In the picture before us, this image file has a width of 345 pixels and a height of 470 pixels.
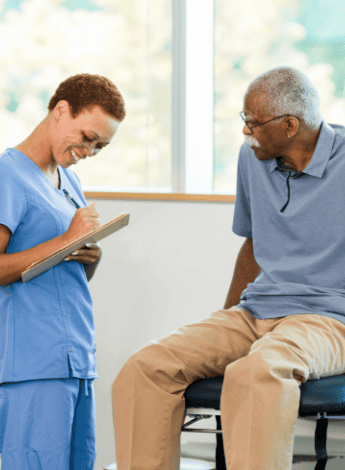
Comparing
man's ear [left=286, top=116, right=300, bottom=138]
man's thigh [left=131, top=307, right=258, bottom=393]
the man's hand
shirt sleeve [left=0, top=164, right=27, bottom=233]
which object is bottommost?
man's thigh [left=131, top=307, right=258, bottom=393]

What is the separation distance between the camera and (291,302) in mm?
1451

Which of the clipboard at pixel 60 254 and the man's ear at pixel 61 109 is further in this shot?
the man's ear at pixel 61 109

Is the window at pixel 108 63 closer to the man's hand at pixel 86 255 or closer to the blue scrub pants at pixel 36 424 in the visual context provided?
the man's hand at pixel 86 255

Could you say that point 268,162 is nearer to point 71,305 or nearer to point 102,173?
A: point 71,305

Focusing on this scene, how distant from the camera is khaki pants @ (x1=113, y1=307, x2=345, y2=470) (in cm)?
112

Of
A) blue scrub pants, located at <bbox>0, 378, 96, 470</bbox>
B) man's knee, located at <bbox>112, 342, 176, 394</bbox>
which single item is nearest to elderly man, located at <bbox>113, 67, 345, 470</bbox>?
man's knee, located at <bbox>112, 342, 176, 394</bbox>

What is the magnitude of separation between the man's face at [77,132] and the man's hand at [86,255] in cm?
23

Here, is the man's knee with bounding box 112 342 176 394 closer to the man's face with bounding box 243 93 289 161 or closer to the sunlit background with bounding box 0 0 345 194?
the man's face with bounding box 243 93 289 161

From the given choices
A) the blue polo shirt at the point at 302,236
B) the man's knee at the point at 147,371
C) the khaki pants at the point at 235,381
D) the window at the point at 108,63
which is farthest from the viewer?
the window at the point at 108,63

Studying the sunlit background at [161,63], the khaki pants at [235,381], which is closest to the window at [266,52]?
the sunlit background at [161,63]

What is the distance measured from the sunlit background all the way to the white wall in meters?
0.17

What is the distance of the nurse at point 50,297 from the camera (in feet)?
4.50

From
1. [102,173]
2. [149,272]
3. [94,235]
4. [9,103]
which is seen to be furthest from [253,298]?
[9,103]

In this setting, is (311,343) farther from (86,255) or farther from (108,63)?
(108,63)
